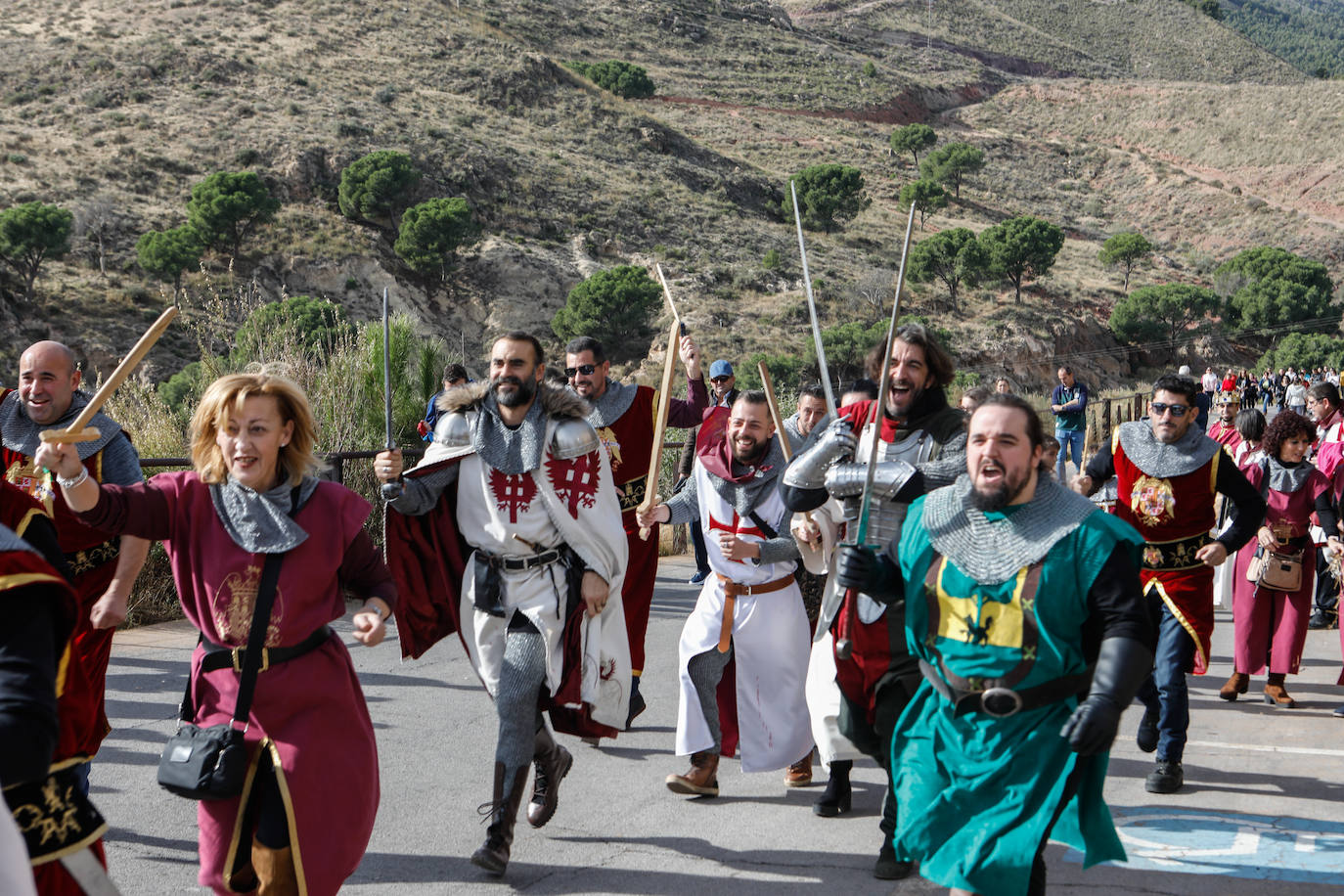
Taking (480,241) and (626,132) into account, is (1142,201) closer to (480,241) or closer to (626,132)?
(626,132)

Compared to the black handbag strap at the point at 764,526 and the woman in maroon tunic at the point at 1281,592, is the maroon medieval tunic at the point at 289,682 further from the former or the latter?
the woman in maroon tunic at the point at 1281,592

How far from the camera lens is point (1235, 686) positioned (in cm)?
746

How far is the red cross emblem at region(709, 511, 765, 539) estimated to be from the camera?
215 inches

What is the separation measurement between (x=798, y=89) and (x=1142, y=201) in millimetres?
22753

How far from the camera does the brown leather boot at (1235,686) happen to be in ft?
24.4

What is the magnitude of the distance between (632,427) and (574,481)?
2.36 meters

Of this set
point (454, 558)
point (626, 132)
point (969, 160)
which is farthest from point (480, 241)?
point (454, 558)

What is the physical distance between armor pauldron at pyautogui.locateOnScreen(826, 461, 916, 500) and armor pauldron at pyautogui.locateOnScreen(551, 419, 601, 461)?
3.64ft

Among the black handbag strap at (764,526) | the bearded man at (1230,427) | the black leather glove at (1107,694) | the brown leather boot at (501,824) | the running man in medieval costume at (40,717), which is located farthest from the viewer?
the bearded man at (1230,427)

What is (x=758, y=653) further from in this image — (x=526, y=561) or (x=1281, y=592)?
(x=1281, y=592)

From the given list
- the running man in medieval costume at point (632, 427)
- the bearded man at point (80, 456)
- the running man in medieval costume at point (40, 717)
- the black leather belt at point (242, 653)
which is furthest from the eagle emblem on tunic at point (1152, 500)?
the running man in medieval costume at point (40, 717)

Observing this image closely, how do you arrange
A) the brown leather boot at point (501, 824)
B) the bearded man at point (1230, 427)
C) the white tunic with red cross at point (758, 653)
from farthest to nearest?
the bearded man at point (1230, 427) < the white tunic with red cross at point (758, 653) < the brown leather boot at point (501, 824)

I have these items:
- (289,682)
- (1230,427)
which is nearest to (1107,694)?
(289,682)

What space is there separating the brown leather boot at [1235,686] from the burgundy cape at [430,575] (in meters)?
4.28
